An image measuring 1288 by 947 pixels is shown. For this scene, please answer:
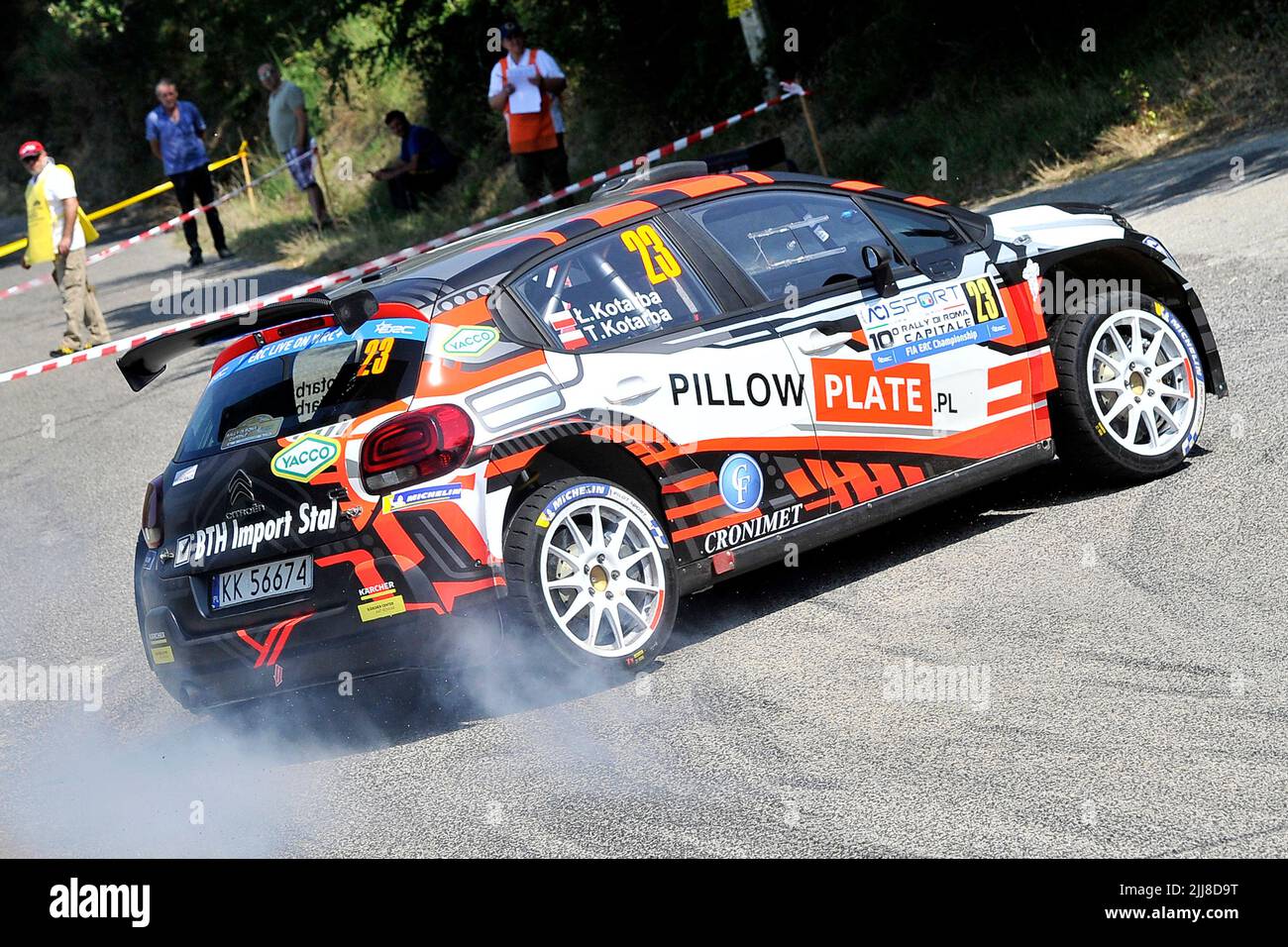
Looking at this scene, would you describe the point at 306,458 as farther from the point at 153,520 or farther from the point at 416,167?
the point at 416,167

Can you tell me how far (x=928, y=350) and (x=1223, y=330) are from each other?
3.27 m

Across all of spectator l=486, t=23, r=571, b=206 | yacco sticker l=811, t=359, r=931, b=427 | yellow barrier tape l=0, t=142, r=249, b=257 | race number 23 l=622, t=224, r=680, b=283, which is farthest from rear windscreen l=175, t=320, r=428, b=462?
yellow barrier tape l=0, t=142, r=249, b=257

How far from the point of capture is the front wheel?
5.62 meters

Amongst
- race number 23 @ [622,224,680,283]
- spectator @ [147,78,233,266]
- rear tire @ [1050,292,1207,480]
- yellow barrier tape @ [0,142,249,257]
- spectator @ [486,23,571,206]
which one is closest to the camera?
race number 23 @ [622,224,680,283]

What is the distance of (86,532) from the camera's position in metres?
9.84

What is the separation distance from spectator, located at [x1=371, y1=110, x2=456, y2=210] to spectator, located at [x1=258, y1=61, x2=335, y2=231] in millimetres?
1055

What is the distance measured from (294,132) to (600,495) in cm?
1841

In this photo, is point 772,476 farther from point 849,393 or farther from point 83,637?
point 83,637

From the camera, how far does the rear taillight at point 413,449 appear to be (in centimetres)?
555

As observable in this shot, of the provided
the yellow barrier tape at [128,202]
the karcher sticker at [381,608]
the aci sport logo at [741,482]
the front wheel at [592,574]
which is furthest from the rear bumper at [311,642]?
the yellow barrier tape at [128,202]

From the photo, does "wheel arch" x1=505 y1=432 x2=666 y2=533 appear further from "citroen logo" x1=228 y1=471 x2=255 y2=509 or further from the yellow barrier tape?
the yellow barrier tape

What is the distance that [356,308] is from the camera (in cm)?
586

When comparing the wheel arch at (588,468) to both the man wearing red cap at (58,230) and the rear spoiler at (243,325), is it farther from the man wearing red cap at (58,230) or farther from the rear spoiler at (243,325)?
the man wearing red cap at (58,230)

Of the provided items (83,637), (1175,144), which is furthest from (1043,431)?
(1175,144)
